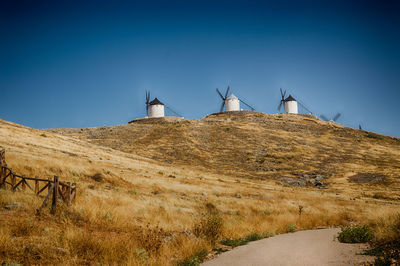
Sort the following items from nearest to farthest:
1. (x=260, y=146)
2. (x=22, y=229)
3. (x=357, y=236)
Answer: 1. (x=22, y=229)
2. (x=357, y=236)
3. (x=260, y=146)

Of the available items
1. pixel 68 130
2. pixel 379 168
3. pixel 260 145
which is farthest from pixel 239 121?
pixel 68 130

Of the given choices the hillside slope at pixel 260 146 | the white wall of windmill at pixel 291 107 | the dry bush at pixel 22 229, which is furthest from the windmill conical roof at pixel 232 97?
the dry bush at pixel 22 229

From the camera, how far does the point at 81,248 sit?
8.10 meters

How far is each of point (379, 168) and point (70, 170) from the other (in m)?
52.4

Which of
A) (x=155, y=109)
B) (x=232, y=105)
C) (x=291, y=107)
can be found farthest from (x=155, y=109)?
(x=291, y=107)

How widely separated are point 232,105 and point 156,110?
92.6 ft

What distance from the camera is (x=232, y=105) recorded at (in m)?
102

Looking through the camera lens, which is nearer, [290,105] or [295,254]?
[295,254]

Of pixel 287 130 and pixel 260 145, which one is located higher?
pixel 287 130

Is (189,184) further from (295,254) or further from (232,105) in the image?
(232,105)

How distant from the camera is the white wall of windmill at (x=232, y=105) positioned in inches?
4003

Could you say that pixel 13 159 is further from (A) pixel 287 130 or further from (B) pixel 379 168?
(A) pixel 287 130

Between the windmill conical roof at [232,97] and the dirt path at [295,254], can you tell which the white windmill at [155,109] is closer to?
the windmill conical roof at [232,97]

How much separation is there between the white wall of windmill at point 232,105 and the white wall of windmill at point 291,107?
67.6 feet
